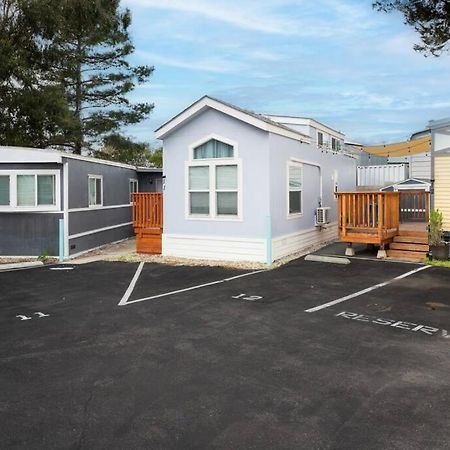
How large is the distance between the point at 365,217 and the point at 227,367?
8.68m

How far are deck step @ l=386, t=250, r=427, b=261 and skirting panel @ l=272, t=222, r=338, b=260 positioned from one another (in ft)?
8.16

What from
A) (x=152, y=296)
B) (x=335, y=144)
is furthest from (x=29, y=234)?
(x=335, y=144)

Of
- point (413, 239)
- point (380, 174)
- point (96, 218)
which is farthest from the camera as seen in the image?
point (380, 174)

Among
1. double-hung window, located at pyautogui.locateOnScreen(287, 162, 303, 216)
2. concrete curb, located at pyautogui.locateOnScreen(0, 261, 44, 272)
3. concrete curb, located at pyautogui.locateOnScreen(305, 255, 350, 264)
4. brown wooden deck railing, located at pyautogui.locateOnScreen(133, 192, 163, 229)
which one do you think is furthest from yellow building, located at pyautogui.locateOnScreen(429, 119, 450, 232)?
concrete curb, located at pyautogui.locateOnScreen(0, 261, 44, 272)

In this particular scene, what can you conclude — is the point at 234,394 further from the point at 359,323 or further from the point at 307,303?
the point at 307,303

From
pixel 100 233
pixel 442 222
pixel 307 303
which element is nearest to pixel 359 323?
pixel 307 303

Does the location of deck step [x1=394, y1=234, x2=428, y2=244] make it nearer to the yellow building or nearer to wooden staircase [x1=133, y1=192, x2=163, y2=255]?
the yellow building

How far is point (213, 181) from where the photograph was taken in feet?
39.8

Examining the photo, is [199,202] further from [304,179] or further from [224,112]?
[304,179]

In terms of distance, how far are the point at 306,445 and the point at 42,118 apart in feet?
65.3

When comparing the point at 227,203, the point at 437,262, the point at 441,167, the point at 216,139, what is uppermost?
the point at 216,139

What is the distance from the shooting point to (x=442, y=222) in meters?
12.2

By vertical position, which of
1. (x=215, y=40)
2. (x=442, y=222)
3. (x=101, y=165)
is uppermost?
(x=215, y=40)

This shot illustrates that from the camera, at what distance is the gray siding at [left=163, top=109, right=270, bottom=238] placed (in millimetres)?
11570
